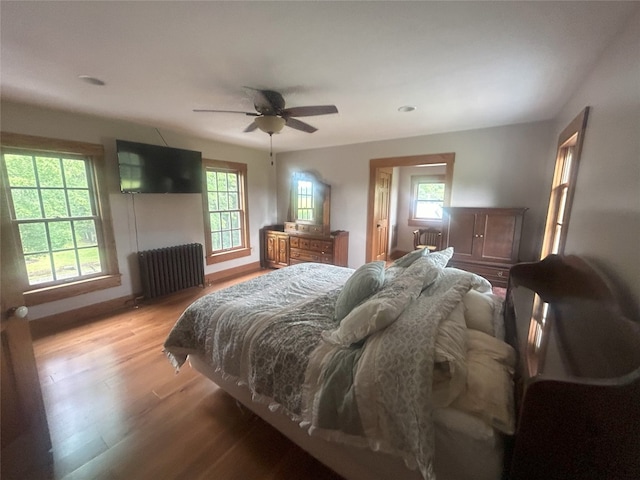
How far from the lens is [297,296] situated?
6.78ft

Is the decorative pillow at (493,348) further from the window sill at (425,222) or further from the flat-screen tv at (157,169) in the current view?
the window sill at (425,222)

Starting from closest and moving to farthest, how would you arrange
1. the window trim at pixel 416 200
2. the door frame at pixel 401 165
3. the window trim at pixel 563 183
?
the window trim at pixel 563 183 → the door frame at pixel 401 165 → the window trim at pixel 416 200

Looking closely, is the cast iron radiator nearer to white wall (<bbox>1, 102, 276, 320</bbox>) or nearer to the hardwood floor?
white wall (<bbox>1, 102, 276, 320</bbox>)

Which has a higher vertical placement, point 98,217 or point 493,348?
point 98,217

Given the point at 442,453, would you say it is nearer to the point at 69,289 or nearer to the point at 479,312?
the point at 479,312

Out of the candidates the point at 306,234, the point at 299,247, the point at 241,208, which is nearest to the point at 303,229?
the point at 306,234

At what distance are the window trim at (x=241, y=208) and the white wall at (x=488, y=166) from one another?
1750 millimetres

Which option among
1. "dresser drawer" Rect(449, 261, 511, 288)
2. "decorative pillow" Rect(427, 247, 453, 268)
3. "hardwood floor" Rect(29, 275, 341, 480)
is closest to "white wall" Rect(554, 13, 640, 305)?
"decorative pillow" Rect(427, 247, 453, 268)

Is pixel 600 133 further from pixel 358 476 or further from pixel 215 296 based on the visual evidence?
pixel 215 296

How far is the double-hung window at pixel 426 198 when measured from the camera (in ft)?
18.7

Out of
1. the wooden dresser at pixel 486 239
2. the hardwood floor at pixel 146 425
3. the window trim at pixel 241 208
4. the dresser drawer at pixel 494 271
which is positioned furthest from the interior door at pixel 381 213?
the hardwood floor at pixel 146 425

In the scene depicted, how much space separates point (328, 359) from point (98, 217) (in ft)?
11.3

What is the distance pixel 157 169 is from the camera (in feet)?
11.4

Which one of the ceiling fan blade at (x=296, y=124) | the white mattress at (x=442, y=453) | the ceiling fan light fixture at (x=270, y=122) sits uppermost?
the ceiling fan blade at (x=296, y=124)
